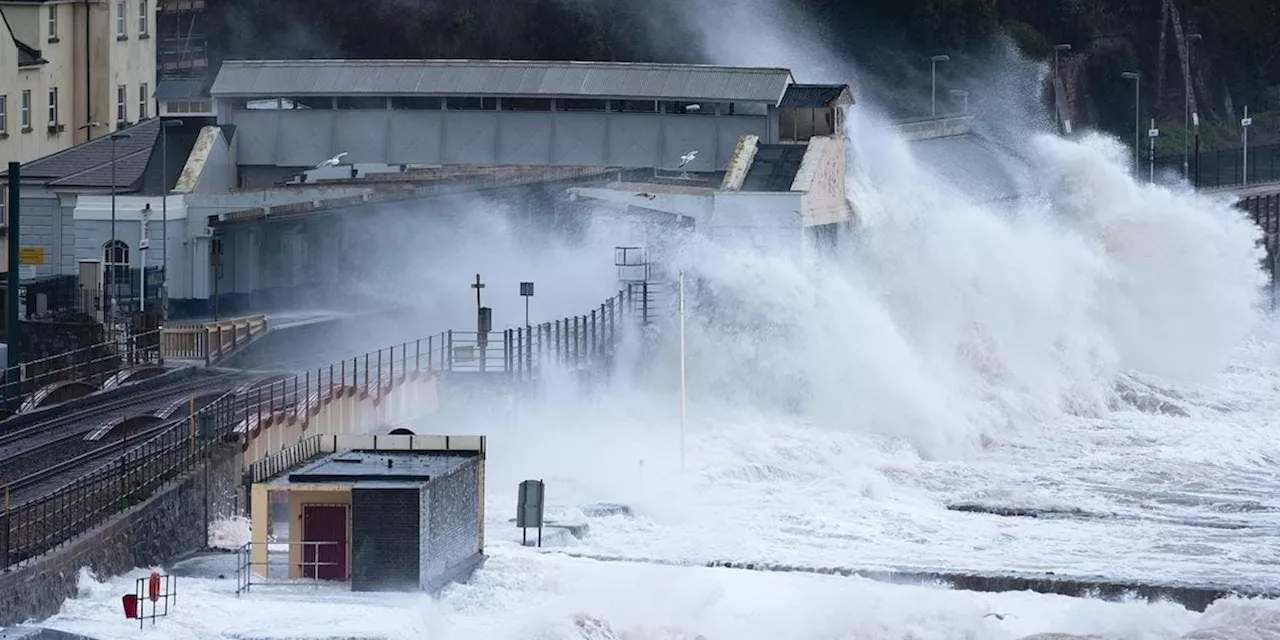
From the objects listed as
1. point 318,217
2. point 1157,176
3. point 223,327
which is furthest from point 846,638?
point 1157,176

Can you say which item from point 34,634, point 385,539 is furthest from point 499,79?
point 34,634

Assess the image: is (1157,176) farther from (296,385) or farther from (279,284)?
(296,385)

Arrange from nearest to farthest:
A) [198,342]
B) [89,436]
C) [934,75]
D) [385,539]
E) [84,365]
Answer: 1. [385,539]
2. [89,436]
3. [84,365]
4. [198,342]
5. [934,75]

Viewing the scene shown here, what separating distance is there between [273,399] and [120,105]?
35.1 metres

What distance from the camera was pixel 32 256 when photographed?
62.9 metres

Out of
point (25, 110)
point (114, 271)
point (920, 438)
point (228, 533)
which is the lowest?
point (228, 533)

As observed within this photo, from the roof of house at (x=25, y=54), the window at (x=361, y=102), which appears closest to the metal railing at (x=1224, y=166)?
the window at (x=361, y=102)

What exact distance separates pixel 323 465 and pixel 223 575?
222cm

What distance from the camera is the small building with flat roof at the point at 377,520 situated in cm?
3634

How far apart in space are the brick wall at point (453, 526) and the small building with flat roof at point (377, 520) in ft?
0.04

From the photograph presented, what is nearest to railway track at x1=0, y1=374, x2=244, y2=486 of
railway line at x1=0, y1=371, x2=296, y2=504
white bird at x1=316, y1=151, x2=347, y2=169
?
railway line at x1=0, y1=371, x2=296, y2=504

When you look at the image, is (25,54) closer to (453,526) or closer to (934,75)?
(934,75)

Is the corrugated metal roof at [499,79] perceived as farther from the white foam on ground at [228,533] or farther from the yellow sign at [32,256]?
the white foam on ground at [228,533]

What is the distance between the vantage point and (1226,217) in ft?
280
